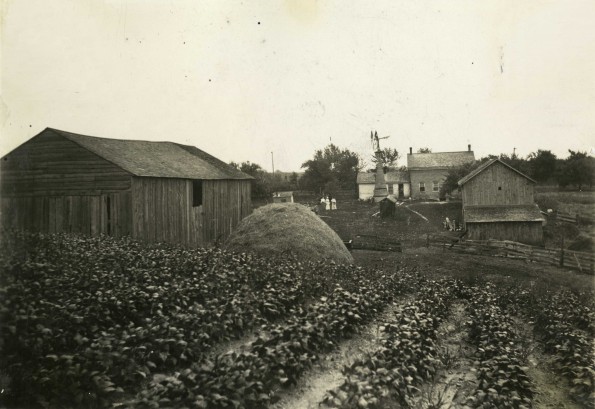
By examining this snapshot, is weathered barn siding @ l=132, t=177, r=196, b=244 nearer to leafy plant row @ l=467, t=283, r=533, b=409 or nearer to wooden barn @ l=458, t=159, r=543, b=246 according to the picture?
leafy plant row @ l=467, t=283, r=533, b=409

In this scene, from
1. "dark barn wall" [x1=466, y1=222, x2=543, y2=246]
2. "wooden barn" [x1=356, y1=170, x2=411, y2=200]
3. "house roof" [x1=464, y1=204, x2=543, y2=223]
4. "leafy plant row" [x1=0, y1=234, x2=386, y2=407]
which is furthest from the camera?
"wooden barn" [x1=356, y1=170, x2=411, y2=200]

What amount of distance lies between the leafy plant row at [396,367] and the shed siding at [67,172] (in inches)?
487

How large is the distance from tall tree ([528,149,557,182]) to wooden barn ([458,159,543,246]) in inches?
753

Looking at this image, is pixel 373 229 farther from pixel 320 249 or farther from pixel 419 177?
pixel 419 177

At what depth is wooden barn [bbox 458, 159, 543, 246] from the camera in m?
26.9

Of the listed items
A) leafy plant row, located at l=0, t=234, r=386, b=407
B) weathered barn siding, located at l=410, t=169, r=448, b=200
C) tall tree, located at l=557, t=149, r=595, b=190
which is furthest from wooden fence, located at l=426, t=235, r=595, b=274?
weathered barn siding, located at l=410, t=169, r=448, b=200

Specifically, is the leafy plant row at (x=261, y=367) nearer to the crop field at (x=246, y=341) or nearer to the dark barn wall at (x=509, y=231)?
the crop field at (x=246, y=341)

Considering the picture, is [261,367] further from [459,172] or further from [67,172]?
[459,172]

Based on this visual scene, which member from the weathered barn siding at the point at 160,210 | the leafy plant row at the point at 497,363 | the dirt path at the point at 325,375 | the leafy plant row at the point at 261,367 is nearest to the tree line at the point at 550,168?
the weathered barn siding at the point at 160,210

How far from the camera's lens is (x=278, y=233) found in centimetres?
1584

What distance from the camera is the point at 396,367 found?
632cm

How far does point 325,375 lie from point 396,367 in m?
1.19

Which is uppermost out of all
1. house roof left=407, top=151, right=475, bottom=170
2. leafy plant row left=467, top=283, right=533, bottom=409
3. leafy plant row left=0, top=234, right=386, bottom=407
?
house roof left=407, top=151, right=475, bottom=170

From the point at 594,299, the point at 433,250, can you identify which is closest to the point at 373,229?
the point at 433,250
